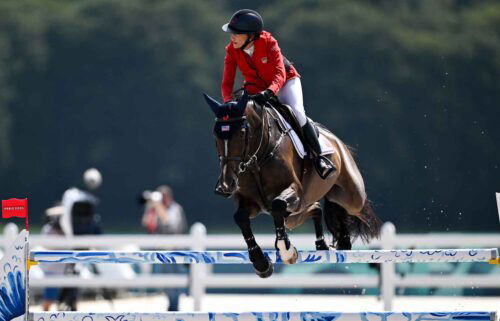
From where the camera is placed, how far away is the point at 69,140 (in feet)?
90.4

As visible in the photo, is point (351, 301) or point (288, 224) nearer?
point (288, 224)

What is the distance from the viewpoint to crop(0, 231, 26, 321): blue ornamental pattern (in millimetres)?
5711

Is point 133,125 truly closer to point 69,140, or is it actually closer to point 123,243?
point 69,140

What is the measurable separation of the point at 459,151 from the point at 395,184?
6.17ft

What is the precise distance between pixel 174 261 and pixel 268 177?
0.99 m

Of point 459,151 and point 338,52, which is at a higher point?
point 338,52

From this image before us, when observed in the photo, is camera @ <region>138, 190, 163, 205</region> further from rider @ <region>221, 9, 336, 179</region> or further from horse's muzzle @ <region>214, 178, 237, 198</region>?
horse's muzzle @ <region>214, 178, 237, 198</region>

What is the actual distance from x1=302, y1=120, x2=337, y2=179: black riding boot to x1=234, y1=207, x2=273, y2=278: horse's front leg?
753 mm

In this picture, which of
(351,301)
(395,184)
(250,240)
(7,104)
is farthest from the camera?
(7,104)

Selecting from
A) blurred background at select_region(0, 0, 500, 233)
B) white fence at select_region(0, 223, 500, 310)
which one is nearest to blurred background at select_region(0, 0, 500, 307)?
blurred background at select_region(0, 0, 500, 233)

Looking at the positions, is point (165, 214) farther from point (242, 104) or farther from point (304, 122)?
point (242, 104)

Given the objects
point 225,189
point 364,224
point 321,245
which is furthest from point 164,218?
point 225,189

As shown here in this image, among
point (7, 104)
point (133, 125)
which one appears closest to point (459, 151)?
point (133, 125)

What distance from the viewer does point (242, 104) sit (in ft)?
20.5
